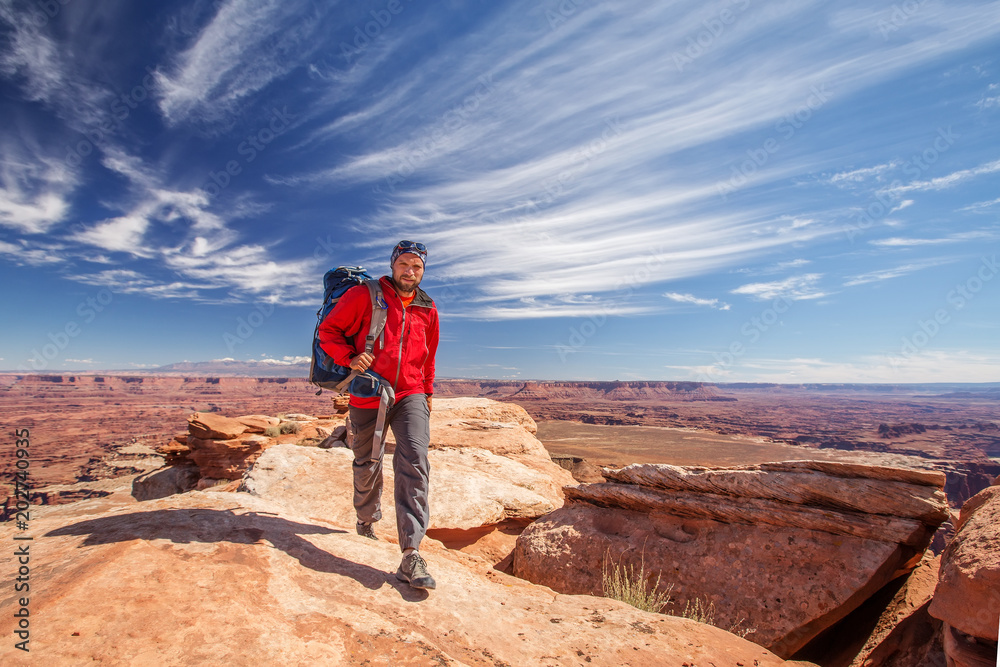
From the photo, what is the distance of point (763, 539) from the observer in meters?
4.42

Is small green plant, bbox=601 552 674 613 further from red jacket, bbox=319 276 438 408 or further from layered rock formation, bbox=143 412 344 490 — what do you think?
layered rock formation, bbox=143 412 344 490

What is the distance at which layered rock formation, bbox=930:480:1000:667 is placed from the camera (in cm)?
248

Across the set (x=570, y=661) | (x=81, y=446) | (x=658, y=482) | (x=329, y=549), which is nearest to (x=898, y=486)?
(x=658, y=482)

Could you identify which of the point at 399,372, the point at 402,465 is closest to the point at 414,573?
the point at 402,465

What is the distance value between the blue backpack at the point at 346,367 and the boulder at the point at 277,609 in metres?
1.25

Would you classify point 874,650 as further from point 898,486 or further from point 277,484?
point 277,484

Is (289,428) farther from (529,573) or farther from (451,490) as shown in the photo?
(529,573)

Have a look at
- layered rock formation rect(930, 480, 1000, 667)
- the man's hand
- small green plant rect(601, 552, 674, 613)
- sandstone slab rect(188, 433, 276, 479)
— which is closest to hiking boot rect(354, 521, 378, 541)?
the man's hand

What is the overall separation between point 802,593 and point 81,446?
6865cm

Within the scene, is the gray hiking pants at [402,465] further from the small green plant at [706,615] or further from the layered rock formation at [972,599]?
the layered rock formation at [972,599]

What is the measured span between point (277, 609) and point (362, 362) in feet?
5.39

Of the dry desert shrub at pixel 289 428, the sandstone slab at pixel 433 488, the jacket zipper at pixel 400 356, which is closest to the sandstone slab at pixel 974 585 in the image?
the jacket zipper at pixel 400 356

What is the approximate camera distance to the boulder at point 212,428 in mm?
12578

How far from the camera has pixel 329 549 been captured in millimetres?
3479
